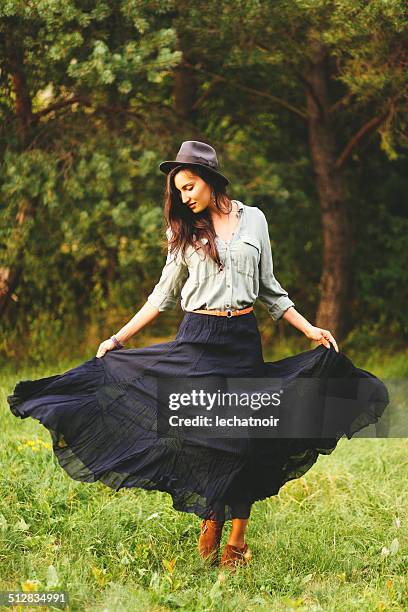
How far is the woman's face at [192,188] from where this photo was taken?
3.81m

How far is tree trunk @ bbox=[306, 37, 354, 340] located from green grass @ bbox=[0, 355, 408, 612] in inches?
140

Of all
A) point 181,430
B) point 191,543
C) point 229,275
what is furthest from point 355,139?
point 181,430

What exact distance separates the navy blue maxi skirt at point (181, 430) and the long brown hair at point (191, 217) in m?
0.32

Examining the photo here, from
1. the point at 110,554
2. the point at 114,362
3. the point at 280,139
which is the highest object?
the point at 280,139

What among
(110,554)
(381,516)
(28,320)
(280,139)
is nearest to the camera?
(110,554)

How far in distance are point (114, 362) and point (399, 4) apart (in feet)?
11.8

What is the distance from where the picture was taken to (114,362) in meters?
3.95

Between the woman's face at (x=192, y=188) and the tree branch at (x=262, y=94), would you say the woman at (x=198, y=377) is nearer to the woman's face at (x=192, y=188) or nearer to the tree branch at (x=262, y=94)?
the woman's face at (x=192, y=188)

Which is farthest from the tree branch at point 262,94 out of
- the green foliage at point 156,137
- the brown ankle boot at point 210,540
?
the brown ankle boot at point 210,540

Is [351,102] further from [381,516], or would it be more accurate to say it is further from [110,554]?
[110,554]

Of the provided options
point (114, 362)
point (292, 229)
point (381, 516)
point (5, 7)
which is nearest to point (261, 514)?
point (381, 516)

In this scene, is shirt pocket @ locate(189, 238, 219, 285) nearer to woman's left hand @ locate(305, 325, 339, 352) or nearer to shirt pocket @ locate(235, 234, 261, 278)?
shirt pocket @ locate(235, 234, 261, 278)

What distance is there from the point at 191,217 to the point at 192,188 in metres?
0.14

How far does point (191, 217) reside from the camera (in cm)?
389
